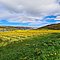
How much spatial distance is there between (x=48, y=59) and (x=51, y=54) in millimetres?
1497

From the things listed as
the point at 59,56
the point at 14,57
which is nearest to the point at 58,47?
the point at 59,56

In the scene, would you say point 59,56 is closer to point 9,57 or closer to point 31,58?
point 31,58

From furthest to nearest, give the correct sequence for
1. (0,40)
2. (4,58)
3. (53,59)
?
(0,40)
(4,58)
(53,59)

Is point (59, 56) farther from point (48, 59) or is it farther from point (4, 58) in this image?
point (4, 58)

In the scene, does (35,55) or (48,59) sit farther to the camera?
(35,55)

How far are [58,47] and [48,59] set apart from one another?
613cm

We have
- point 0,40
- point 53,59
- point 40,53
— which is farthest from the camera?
point 0,40

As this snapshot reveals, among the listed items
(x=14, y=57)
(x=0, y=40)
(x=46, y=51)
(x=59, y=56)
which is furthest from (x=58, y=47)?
(x=0, y=40)

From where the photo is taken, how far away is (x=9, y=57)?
2797cm

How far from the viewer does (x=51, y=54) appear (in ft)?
83.1

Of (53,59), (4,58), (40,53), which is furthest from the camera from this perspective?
(4,58)

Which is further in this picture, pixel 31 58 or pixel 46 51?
pixel 46 51

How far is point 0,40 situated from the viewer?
49.2 m

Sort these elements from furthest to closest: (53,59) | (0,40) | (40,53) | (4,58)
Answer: (0,40) → (4,58) → (40,53) → (53,59)
